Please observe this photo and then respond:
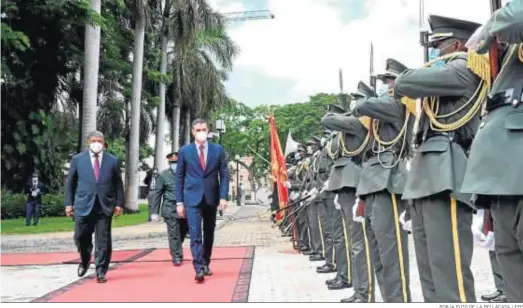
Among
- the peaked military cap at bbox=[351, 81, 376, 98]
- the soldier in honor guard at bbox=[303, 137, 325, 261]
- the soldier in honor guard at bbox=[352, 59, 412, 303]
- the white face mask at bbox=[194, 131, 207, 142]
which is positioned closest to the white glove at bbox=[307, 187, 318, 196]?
the soldier in honor guard at bbox=[303, 137, 325, 261]

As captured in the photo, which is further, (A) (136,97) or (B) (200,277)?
(A) (136,97)

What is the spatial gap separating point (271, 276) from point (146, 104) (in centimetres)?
2230

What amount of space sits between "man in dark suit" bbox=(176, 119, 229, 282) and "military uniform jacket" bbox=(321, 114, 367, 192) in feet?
6.10

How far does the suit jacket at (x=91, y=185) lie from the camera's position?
742 centimetres

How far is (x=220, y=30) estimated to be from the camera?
28.0m

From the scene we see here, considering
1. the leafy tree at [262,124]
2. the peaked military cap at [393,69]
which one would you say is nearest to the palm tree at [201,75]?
the leafy tree at [262,124]

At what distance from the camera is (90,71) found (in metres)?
17.0

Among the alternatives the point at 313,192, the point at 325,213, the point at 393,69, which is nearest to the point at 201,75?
the point at 313,192

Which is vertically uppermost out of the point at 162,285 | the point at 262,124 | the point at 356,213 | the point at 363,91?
the point at 262,124

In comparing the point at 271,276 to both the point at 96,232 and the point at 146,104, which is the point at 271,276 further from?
the point at 146,104

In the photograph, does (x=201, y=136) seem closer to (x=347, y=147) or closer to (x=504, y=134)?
(x=347, y=147)

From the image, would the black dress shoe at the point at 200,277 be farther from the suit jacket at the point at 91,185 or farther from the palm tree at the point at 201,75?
the palm tree at the point at 201,75

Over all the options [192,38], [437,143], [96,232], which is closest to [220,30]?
[192,38]

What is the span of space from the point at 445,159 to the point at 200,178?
4072 mm
